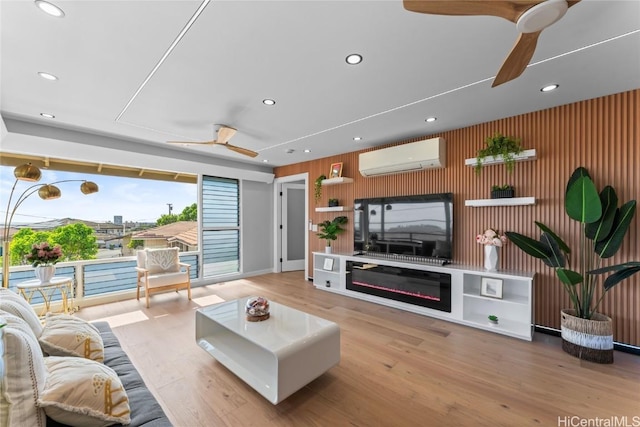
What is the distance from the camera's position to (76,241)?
4.00 meters

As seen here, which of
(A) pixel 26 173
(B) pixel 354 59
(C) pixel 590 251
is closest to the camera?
(B) pixel 354 59

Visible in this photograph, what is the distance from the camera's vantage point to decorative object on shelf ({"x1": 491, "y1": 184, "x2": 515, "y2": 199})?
10.1ft

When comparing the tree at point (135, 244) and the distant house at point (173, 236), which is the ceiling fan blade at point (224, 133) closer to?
the distant house at point (173, 236)

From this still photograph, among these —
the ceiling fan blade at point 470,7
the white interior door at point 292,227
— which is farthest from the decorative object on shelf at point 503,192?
the white interior door at point 292,227

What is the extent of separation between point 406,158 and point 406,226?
3.34ft

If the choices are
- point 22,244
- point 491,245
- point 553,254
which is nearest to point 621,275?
point 553,254

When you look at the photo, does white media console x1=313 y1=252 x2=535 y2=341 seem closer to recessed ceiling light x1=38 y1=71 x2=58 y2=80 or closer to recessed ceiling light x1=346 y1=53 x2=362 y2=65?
recessed ceiling light x1=346 y1=53 x2=362 y2=65

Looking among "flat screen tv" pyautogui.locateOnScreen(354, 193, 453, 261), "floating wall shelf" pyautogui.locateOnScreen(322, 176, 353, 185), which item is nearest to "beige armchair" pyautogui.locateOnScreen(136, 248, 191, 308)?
"floating wall shelf" pyautogui.locateOnScreen(322, 176, 353, 185)

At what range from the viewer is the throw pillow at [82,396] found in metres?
1.02

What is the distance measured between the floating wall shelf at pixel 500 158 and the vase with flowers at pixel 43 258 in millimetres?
5280

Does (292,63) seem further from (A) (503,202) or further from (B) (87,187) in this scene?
(B) (87,187)

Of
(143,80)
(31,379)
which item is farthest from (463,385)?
(143,80)

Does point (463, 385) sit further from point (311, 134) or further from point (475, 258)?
point (311, 134)

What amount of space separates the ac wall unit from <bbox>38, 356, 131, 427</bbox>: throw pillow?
376 centimetres
